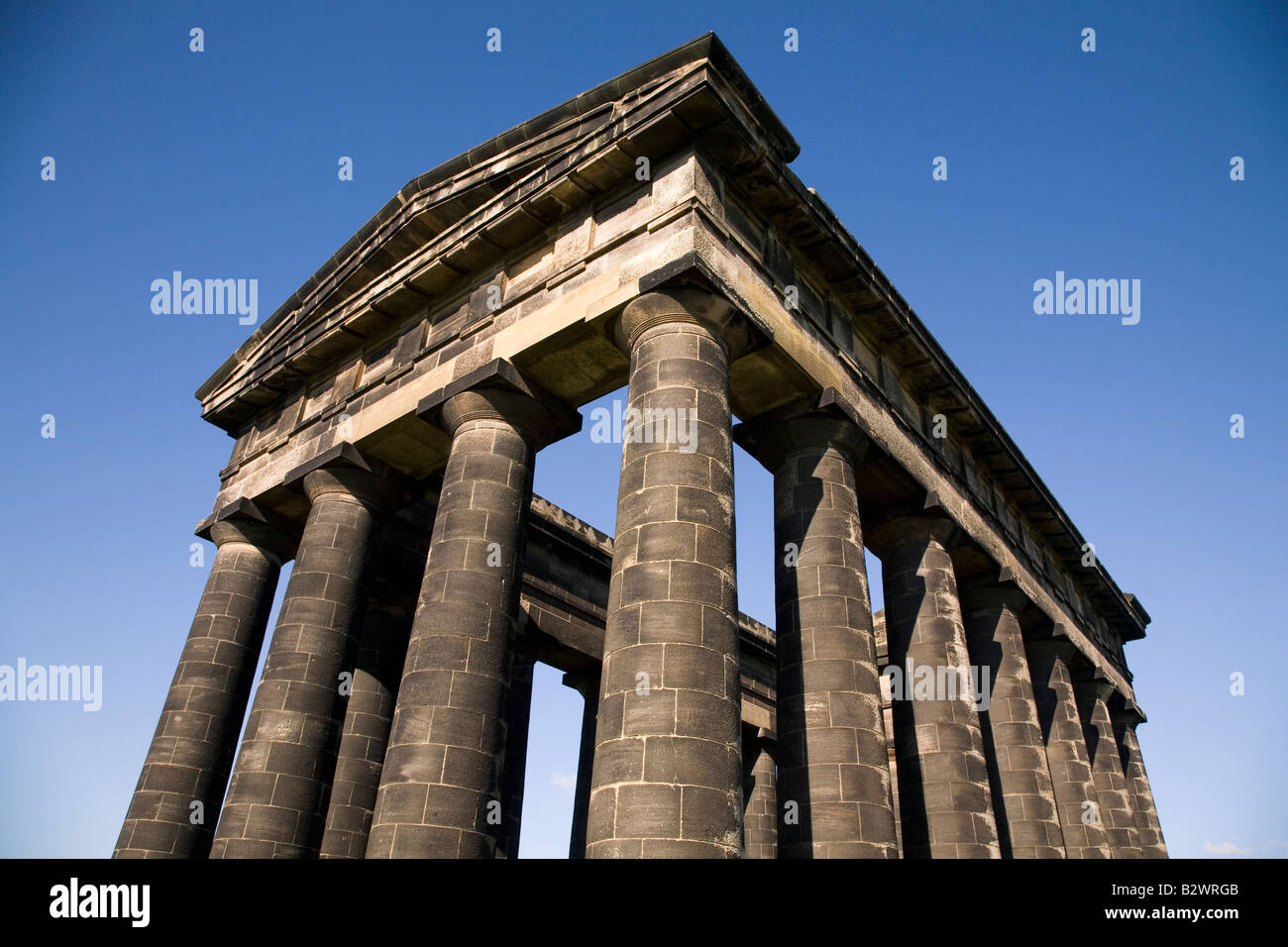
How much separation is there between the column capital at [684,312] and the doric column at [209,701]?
11.0 metres

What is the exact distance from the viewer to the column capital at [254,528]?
1980cm

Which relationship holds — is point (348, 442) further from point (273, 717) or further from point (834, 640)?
point (834, 640)

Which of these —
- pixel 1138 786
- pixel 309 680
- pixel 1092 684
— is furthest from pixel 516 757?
pixel 1138 786

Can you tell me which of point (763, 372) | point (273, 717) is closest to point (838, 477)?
point (763, 372)

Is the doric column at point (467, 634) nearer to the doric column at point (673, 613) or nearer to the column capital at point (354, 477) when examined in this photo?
the column capital at point (354, 477)

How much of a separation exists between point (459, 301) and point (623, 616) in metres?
9.89

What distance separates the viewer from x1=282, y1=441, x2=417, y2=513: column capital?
1811cm

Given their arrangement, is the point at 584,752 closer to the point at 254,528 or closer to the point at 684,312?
the point at 254,528

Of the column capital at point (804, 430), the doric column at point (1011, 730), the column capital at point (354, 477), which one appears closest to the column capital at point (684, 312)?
the column capital at point (804, 430)

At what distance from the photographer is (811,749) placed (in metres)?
13.3

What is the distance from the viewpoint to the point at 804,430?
15906mm

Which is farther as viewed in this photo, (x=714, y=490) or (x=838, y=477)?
(x=838, y=477)

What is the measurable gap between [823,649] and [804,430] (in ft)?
13.6
